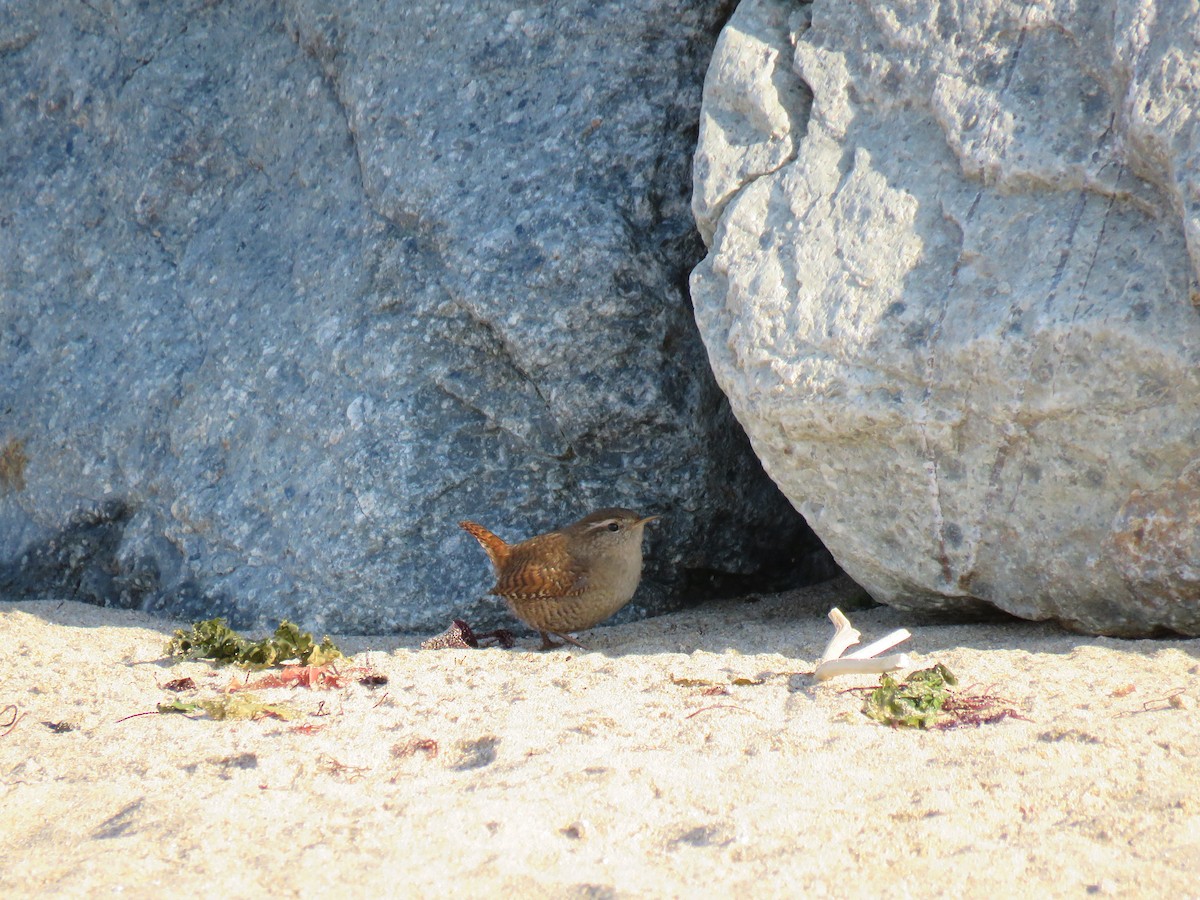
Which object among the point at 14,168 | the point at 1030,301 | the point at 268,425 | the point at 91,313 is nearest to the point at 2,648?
the point at 268,425

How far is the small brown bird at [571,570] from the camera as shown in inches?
194

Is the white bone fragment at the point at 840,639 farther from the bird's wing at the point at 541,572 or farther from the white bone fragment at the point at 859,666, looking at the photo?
the bird's wing at the point at 541,572

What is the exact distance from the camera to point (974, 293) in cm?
394

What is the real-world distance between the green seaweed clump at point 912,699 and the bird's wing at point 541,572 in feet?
4.99

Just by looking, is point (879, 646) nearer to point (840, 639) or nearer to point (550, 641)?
point (840, 639)

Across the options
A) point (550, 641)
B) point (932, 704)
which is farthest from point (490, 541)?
point (932, 704)

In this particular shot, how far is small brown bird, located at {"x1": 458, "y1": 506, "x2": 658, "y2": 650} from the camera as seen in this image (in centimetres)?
493

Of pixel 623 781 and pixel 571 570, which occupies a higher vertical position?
pixel 571 570

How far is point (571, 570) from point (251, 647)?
127 centimetres

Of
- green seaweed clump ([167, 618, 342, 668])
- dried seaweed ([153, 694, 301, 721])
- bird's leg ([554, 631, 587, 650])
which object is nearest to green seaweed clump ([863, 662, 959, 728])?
bird's leg ([554, 631, 587, 650])

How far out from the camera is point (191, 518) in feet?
18.5

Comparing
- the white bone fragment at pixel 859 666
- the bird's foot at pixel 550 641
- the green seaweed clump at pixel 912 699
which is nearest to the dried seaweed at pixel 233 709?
the bird's foot at pixel 550 641

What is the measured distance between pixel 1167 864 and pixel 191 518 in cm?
438

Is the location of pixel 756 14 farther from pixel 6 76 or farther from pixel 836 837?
pixel 6 76
